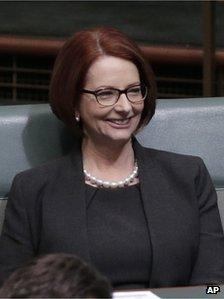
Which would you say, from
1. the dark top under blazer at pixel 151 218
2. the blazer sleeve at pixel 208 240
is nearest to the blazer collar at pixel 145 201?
the dark top under blazer at pixel 151 218

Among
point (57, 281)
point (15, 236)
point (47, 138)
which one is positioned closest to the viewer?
point (57, 281)

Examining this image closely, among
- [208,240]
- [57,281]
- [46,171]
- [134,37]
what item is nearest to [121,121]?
[46,171]

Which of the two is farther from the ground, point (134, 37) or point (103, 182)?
point (134, 37)

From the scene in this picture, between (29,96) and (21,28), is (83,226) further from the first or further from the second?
(21,28)

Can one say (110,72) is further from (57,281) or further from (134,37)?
(134,37)

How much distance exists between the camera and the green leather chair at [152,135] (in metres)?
2.55

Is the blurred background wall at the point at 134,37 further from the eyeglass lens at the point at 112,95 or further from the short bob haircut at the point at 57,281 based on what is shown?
the short bob haircut at the point at 57,281

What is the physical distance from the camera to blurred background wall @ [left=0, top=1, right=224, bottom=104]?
389 centimetres

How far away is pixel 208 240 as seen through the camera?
7.92 feet

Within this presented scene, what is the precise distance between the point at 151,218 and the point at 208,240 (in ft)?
0.52

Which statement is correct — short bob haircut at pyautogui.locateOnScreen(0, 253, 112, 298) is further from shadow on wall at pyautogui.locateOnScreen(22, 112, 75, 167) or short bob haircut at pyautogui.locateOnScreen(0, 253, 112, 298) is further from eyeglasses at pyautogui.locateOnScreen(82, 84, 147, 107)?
shadow on wall at pyautogui.locateOnScreen(22, 112, 75, 167)

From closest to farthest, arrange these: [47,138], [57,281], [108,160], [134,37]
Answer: [57,281]
[108,160]
[47,138]
[134,37]

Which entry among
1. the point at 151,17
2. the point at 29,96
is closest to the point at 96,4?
the point at 151,17

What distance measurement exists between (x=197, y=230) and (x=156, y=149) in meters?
0.27
